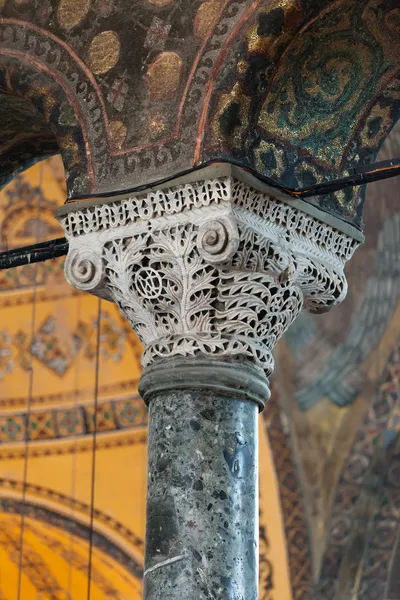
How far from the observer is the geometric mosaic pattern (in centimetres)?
898

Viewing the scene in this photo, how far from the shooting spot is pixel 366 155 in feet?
15.6

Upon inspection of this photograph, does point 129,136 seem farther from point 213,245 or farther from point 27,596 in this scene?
point 27,596

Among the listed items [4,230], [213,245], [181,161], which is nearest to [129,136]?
[181,161]

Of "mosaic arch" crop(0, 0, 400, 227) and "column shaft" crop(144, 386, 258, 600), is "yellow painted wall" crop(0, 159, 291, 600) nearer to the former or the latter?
"mosaic arch" crop(0, 0, 400, 227)

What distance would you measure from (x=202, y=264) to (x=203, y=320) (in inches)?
6.8

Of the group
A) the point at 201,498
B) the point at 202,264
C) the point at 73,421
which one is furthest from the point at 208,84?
the point at 73,421

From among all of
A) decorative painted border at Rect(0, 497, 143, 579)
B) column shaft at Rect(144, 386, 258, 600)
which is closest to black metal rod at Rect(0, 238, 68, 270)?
column shaft at Rect(144, 386, 258, 600)

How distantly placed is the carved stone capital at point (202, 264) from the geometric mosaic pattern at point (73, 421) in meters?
4.54

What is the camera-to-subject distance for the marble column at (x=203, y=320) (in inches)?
157

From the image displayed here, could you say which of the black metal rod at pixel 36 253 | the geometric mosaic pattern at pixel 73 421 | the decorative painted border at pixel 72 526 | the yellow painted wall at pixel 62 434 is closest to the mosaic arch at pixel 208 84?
the black metal rod at pixel 36 253

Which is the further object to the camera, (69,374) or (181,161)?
(69,374)

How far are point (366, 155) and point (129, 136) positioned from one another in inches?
33.3

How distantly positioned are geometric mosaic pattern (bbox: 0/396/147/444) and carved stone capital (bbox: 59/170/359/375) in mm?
4536

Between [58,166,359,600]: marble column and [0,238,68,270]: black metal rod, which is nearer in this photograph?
[58,166,359,600]: marble column
